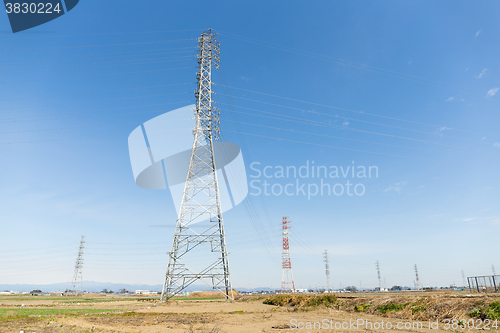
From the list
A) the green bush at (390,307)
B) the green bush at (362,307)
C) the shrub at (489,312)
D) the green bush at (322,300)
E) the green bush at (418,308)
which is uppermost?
the shrub at (489,312)

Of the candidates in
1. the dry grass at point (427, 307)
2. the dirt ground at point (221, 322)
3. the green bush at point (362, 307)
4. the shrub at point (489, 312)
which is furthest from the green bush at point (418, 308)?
the green bush at point (362, 307)

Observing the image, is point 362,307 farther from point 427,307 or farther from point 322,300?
point 427,307

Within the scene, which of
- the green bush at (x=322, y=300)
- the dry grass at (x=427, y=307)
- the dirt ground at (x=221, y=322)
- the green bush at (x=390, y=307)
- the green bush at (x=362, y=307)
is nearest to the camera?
the dirt ground at (x=221, y=322)

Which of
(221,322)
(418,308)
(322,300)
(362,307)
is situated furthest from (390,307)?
(221,322)

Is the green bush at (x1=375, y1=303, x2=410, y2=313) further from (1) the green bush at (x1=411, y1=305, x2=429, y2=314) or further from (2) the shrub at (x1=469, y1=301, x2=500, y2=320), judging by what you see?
(2) the shrub at (x1=469, y1=301, x2=500, y2=320)

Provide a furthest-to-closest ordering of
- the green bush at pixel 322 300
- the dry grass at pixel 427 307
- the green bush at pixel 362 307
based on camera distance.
Answer: the green bush at pixel 322 300 < the green bush at pixel 362 307 < the dry grass at pixel 427 307

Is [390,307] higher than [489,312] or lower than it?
lower

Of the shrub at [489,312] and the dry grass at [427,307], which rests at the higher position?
the shrub at [489,312]

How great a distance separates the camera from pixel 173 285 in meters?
29.8

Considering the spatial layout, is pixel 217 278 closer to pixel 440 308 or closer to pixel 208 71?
pixel 440 308

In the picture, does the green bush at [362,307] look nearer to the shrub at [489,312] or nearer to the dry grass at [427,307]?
the dry grass at [427,307]

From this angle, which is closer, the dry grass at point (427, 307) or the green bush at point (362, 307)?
the dry grass at point (427, 307)

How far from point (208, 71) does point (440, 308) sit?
3406 centimetres

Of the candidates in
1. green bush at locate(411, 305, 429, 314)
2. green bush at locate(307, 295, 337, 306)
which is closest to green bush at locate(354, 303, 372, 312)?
green bush at locate(307, 295, 337, 306)
